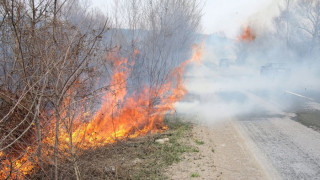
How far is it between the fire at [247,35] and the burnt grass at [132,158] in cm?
3521

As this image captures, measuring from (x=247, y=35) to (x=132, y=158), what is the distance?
40.4 m

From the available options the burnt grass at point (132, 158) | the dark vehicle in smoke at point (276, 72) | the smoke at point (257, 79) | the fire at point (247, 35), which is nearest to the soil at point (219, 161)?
the burnt grass at point (132, 158)

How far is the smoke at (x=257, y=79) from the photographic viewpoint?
43.1 ft

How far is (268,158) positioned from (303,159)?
2.44 ft

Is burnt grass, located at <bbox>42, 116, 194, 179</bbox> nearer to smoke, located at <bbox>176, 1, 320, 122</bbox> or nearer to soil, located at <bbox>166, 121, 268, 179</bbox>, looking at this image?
soil, located at <bbox>166, 121, 268, 179</bbox>

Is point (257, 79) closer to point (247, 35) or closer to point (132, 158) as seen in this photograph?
point (247, 35)

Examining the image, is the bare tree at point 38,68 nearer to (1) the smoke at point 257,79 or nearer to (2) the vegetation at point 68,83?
(2) the vegetation at point 68,83

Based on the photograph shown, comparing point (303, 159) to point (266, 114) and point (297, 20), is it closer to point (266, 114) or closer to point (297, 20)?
point (266, 114)

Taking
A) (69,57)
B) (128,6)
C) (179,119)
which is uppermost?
(128,6)

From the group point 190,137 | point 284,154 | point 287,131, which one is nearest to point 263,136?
point 287,131

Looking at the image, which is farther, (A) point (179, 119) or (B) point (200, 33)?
(B) point (200, 33)

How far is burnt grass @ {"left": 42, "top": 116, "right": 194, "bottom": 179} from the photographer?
5.45 meters

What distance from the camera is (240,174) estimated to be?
219 inches

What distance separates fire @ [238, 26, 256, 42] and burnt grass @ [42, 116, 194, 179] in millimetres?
35213
